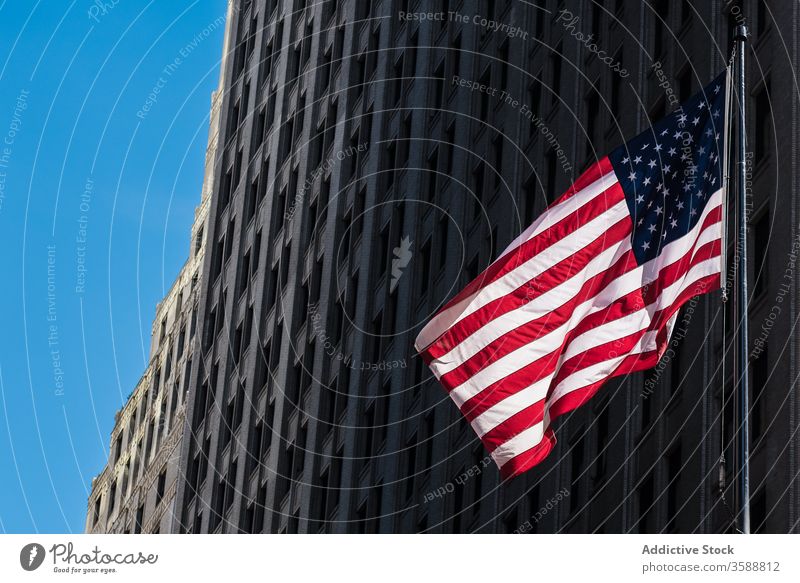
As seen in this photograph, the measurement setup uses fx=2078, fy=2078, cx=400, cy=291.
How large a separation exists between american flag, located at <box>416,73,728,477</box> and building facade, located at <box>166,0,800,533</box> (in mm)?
10212

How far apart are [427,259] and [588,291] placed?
38.3 metres

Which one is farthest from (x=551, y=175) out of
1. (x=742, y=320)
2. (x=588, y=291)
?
(x=742, y=320)

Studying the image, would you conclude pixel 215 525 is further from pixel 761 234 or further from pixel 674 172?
pixel 674 172

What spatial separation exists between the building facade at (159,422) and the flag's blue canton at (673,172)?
62.4 meters

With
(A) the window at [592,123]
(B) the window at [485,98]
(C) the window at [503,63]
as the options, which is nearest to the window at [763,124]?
(A) the window at [592,123]

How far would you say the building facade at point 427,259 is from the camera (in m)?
44.5

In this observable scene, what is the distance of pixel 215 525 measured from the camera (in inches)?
3305

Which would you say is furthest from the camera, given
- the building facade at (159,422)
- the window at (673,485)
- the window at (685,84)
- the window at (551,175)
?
the building facade at (159,422)

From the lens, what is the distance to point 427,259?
69438 millimetres

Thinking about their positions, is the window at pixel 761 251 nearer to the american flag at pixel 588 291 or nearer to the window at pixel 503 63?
the american flag at pixel 588 291

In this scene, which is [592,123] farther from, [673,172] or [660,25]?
[673,172]
